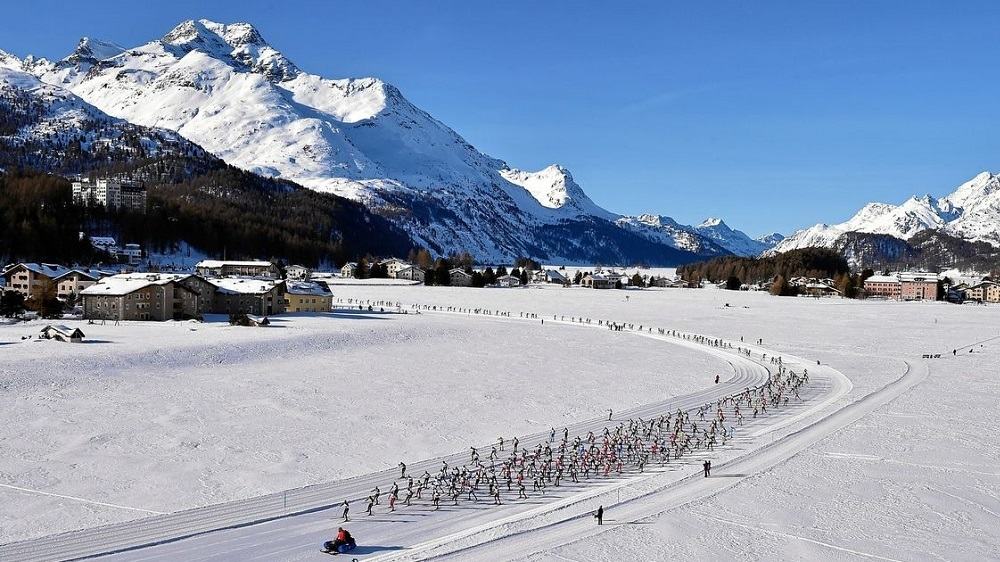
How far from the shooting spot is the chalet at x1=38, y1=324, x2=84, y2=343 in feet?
161

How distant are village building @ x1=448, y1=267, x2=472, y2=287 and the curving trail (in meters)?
121

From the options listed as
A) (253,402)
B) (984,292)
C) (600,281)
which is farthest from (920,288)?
(253,402)

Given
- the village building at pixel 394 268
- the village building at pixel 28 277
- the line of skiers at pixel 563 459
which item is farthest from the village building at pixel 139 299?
the village building at pixel 394 268

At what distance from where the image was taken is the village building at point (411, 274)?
157 m

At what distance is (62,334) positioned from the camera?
49.3 m

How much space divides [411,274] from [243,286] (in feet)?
273

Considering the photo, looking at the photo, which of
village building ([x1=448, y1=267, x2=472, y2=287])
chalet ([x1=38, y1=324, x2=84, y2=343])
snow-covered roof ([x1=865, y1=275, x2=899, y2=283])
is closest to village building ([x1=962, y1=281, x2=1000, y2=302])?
snow-covered roof ([x1=865, y1=275, x2=899, y2=283])

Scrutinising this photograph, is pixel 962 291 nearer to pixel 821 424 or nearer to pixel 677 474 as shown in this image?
pixel 821 424

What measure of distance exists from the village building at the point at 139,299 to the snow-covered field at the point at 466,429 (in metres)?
6.19

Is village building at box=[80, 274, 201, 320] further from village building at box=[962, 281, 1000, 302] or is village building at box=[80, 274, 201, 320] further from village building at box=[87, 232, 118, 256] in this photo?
village building at box=[962, 281, 1000, 302]

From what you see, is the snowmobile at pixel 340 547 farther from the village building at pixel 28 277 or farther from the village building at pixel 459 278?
→ the village building at pixel 459 278

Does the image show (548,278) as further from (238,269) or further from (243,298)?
(243,298)

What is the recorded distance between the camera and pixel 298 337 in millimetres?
55031

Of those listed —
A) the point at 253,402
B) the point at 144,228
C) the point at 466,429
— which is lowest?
the point at 466,429
